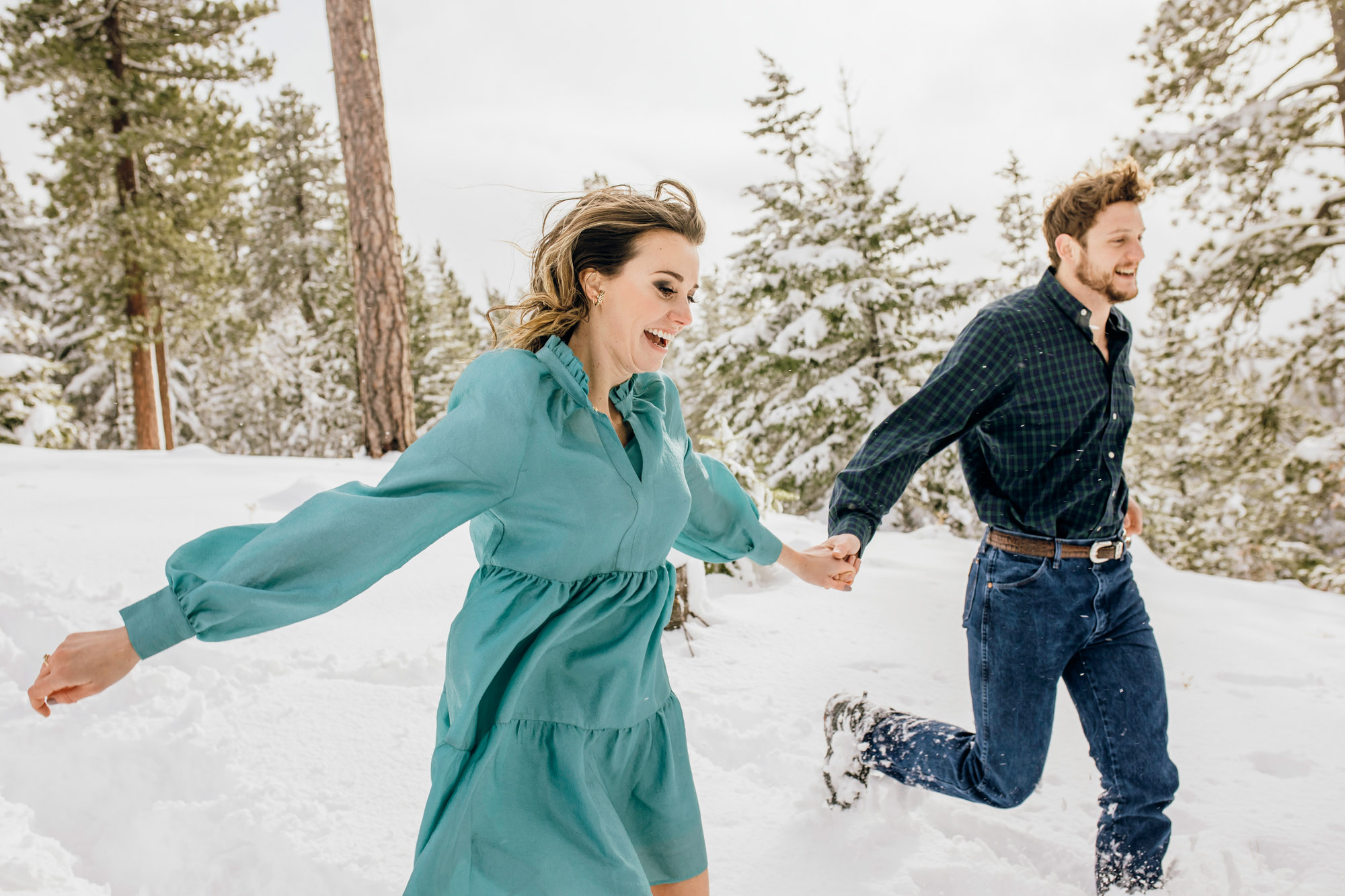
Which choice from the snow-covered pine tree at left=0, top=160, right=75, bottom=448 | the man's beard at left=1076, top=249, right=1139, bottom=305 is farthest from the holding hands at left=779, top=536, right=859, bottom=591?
the snow-covered pine tree at left=0, top=160, right=75, bottom=448

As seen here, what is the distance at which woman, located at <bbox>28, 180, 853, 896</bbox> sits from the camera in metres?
1.40

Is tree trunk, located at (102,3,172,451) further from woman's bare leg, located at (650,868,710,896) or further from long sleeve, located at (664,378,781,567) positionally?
woman's bare leg, located at (650,868,710,896)

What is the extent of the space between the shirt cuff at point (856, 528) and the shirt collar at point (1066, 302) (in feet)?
3.07

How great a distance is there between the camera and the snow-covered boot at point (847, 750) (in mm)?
2986

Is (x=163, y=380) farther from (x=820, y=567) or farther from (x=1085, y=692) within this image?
(x=1085, y=692)

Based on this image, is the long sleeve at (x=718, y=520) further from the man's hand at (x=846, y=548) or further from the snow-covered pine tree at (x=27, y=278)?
the snow-covered pine tree at (x=27, y=278)

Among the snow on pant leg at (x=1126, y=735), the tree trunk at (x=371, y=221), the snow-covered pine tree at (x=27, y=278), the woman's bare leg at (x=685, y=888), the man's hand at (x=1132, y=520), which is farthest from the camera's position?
the snow-covered pine tree at (x=27, y=278)

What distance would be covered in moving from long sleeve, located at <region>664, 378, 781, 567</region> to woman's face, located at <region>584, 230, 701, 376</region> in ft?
0.96

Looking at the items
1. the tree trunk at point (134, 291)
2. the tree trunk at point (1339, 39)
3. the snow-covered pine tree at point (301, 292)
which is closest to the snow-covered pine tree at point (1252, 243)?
the tree trunk at point (1339, 39)

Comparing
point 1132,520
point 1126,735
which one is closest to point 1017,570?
point 1126,735

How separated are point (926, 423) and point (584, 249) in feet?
4.21

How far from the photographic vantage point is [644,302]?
1896 mm

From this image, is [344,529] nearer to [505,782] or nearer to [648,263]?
[505,782]

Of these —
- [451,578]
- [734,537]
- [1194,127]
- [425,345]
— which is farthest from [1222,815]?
[425,345]
